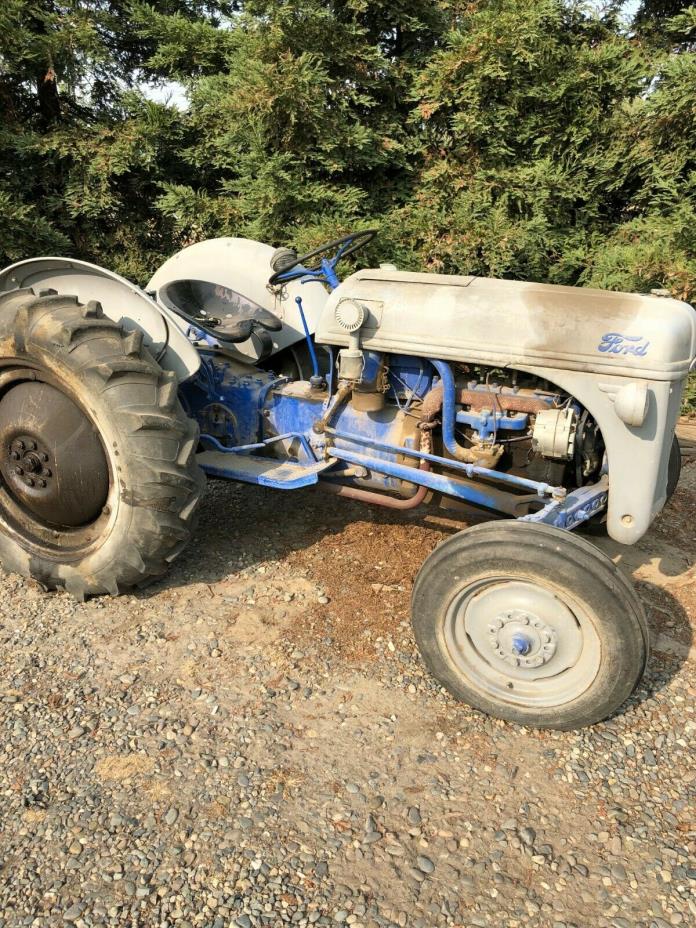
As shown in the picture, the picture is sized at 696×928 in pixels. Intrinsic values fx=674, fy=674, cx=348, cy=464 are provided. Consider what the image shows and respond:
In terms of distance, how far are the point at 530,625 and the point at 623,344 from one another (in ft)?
3.50

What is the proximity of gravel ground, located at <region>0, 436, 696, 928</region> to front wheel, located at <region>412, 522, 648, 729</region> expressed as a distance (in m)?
0.12

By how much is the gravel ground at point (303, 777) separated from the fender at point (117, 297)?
3.56ft

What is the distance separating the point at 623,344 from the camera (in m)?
2.45

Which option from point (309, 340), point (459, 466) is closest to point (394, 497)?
point (459, 466)

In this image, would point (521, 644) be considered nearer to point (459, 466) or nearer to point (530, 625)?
point (530, 625)

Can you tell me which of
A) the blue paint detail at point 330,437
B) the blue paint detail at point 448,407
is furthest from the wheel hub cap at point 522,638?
the blue paint detail at point 448,407

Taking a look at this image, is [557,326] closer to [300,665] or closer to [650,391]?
[650,391]

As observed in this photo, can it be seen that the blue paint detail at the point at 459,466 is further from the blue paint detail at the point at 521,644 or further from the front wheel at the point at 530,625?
the blue paint detail at the point at 521,644

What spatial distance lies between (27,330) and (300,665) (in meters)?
1.79

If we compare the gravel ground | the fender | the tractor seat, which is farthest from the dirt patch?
the tractor seat

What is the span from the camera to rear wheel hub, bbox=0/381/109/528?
9.62 feet

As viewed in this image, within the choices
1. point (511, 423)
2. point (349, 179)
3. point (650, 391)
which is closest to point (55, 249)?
point (349, 179)

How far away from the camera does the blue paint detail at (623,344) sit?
242 centimetres

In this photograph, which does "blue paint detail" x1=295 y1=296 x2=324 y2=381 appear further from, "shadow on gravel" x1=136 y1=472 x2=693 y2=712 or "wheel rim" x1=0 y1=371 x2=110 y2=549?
"wheel rim" x1=0 y1=371 x2=110 y2=549
